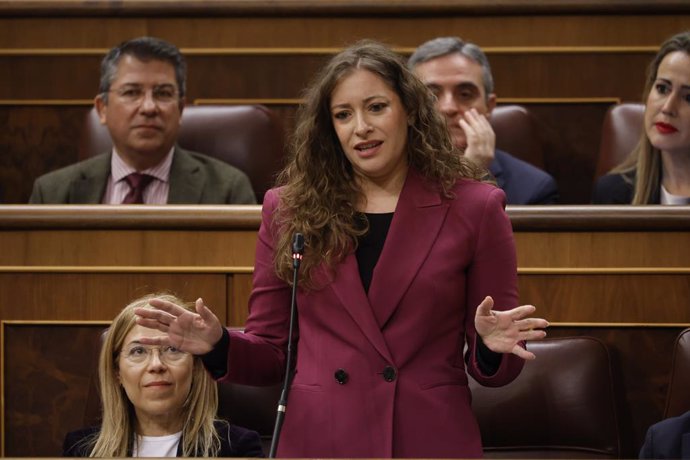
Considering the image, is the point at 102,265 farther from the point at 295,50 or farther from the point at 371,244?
the point at 295,50

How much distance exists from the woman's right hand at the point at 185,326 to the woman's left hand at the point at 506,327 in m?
0.16

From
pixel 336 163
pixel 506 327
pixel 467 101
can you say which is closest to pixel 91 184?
pixel 467 101

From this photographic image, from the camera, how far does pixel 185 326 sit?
2.27ft

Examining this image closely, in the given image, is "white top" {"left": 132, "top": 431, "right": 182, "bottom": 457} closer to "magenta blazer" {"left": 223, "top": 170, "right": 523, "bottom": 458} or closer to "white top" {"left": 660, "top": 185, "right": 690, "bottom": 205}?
"magenta blazer" {"left": 223, "top": 170, "right": 523, "bottom": 458}

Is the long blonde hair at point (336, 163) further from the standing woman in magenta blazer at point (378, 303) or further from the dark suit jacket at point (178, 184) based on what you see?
the dark suit jacket at point (178, 184)

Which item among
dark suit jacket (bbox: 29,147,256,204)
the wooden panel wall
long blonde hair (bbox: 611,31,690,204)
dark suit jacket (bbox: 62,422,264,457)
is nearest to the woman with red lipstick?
long blonde hair (bbox: 611,31,690,204)

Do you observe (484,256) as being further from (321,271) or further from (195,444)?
(195,444)

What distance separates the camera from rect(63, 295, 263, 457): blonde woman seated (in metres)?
0.84

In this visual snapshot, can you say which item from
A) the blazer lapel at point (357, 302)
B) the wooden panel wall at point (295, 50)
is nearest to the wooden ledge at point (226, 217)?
the blazer lapel at point (357, 302)

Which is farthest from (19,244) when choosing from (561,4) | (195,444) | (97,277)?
(561,4)

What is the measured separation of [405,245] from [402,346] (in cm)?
6

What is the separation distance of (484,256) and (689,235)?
10.5 inches

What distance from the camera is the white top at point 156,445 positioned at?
2.80ft

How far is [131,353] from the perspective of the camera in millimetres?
859
